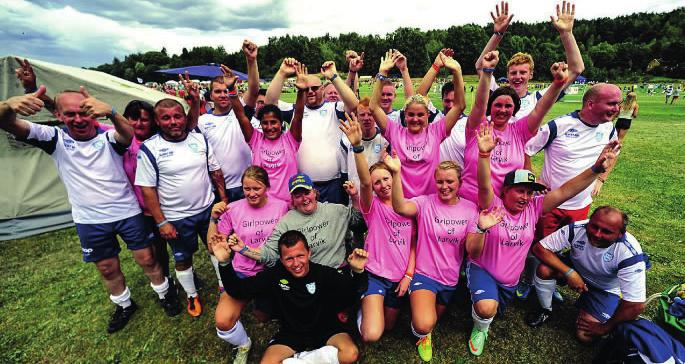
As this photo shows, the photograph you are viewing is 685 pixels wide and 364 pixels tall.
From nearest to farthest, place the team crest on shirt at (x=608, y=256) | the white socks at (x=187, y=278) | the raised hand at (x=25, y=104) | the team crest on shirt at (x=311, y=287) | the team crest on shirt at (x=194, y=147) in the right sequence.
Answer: the raised hand at (x=25, y=104)
the team crest on shirt at (x=311, y=287)
the team crest on shirt at (x=608, y=256)
the team crest on shirt at (x=194, y=147)
the white socks at (x=187, y=278)

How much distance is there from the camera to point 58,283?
5086mm

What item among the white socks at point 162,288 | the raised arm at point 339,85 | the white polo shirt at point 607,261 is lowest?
the white socks at point 162,288

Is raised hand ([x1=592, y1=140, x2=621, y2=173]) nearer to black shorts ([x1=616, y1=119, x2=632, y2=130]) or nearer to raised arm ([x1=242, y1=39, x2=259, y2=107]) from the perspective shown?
black shorts ([x1=616, y1=119, x2=632, y2=130])

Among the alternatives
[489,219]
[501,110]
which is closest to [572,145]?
[501,110]

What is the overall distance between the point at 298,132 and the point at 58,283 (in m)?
4.50

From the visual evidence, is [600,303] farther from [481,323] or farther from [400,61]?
[400,61]

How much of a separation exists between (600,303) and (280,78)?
15.6 feet

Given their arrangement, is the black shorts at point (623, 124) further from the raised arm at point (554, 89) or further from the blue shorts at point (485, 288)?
the blue shorts at point (485, 288)

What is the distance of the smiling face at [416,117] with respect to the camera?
393 centimetres

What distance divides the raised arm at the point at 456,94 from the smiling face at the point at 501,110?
0.36m

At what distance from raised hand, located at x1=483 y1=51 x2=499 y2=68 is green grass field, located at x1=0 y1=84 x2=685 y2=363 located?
3.01 meters

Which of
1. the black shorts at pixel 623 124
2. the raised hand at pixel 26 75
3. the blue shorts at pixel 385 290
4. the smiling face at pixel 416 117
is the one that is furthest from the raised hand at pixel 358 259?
the raised hand at pixel 26 75

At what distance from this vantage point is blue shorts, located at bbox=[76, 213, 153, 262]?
3.86 m

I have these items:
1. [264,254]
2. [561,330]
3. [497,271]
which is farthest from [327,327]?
[561,330]
